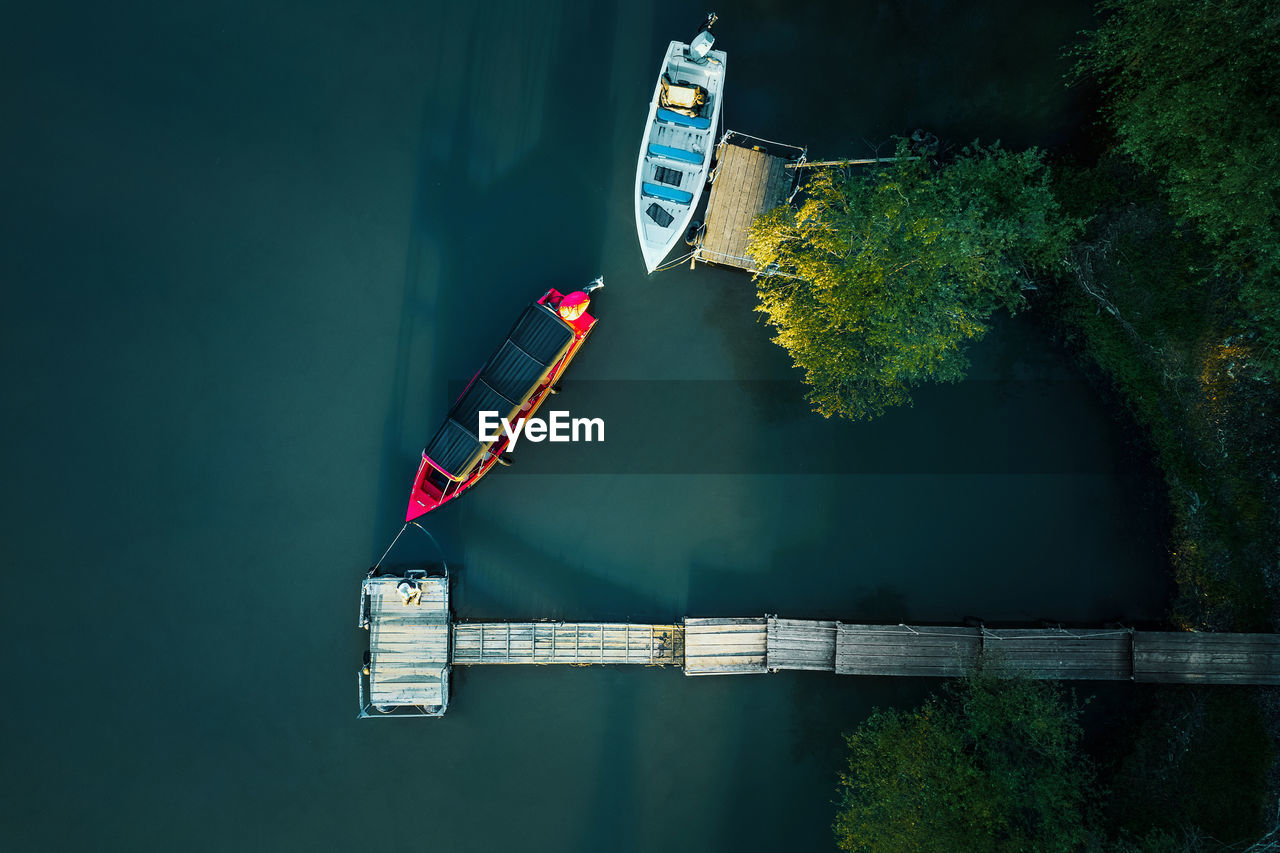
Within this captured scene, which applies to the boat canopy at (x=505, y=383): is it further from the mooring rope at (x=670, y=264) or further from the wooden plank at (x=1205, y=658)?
the wooden plank at (x=1205, y=658)

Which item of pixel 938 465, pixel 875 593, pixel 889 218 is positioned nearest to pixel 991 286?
pixel 889 218

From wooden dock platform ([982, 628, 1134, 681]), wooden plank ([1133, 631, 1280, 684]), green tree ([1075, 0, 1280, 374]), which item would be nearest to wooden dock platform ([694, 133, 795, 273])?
green tree ([1075, 0, 1280, 374])

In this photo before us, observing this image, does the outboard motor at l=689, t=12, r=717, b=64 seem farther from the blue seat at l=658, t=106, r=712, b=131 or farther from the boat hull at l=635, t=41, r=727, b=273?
the blue seat at l=658, t=106, r=712, b=131

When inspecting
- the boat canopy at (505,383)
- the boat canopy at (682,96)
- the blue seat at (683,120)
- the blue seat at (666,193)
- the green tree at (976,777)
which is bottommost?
the green tree at (976,777)

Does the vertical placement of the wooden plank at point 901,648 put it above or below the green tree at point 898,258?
below

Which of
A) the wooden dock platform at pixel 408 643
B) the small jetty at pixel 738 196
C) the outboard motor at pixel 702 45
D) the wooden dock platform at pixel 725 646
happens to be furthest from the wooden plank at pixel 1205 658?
the outboard motor at pixel 702 45

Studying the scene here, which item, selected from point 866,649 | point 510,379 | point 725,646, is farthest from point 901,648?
point 510,379

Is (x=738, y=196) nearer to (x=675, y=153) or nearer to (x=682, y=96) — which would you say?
(x=675, y=153)
